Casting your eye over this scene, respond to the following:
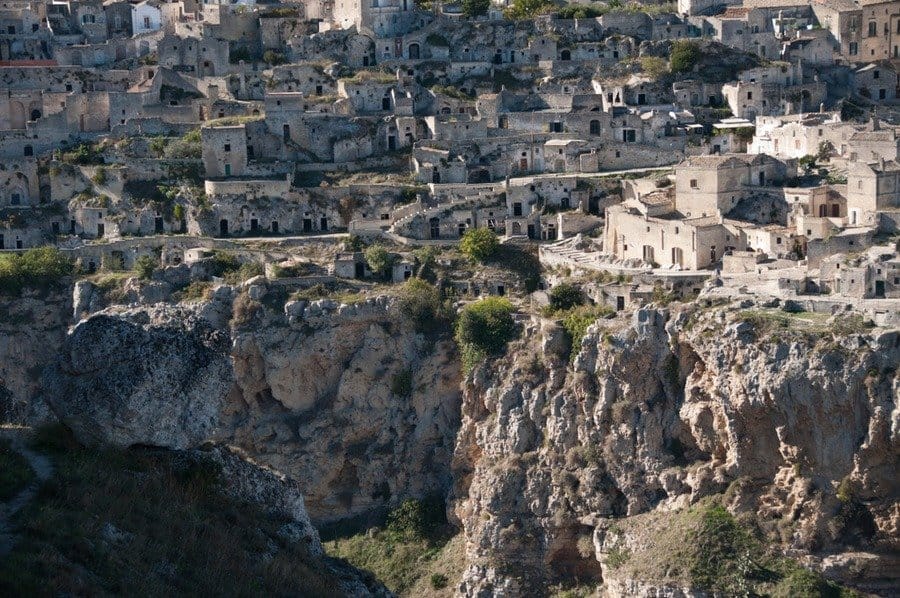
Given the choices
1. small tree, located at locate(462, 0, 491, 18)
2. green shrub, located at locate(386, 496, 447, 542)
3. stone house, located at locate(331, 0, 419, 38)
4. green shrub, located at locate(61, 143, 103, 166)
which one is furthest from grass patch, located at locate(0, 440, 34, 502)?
small tree, located at locate(462, 0, 491, 18)

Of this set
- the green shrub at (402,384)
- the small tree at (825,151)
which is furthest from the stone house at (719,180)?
the green shrub at (402,384)

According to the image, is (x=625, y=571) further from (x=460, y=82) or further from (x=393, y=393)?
(x=460, y=82)

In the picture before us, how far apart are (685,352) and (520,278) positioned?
650 centimetres

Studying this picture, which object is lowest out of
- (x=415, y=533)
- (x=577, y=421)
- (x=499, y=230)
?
(x=415, y=533)

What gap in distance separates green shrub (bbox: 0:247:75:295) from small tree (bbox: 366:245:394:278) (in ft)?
25.6

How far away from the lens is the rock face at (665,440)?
4031 centimetres

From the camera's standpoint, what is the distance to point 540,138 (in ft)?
176

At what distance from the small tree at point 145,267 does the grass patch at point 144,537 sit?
83.3 ft

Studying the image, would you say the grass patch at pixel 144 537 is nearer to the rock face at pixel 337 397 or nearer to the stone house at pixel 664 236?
the rock face at pixel 337 397

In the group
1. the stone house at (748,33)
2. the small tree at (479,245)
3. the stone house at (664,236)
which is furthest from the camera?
the stone house at (748,33)

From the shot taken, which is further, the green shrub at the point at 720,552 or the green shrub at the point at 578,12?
the green shrub at the point at 578,12

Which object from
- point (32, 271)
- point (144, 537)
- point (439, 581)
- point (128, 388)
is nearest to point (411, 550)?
point (439, 581)

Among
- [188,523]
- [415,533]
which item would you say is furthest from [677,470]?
[188,523]

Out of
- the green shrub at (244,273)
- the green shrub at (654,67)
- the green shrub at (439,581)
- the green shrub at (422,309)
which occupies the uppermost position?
the green shrub at (654,67)
